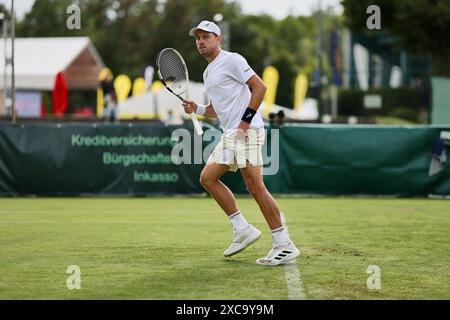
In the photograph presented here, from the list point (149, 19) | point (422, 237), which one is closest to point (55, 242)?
point (422, 237)

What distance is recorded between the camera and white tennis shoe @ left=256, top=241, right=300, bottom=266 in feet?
28.9

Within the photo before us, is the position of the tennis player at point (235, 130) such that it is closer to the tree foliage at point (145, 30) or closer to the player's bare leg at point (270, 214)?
the player's bare leg at point (270, 214)

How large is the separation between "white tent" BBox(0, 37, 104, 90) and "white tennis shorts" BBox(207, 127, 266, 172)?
86.9 feet

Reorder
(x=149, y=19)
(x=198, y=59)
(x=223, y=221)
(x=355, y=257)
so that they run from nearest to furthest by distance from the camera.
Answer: (x=355, y=257) → (x=223, y=221) → (x=198, y=59) → (x=149, y=19)

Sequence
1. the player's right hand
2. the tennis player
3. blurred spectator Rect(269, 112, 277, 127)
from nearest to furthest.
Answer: the tennis player, the player's right hand, blurred spectator Rect(269, 112, 277, 127)

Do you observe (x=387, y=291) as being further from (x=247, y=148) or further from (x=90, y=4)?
(x=90, y=4)

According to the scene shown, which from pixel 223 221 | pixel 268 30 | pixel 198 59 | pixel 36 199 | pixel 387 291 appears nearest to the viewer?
pixel 387 291

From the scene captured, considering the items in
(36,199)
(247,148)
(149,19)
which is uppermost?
(149,19)

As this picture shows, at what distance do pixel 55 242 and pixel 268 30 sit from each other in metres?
110

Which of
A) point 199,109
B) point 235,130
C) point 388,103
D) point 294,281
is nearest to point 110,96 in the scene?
point 199,109

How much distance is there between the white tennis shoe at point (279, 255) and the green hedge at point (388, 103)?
38.8 m

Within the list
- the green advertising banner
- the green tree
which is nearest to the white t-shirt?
the green advertising banner

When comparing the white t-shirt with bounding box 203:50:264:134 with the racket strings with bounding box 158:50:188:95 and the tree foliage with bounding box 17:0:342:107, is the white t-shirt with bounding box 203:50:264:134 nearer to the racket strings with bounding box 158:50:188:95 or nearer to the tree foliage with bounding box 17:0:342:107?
the racket strings with bounding box 158:50:188:95

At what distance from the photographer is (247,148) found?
884 centimetres
